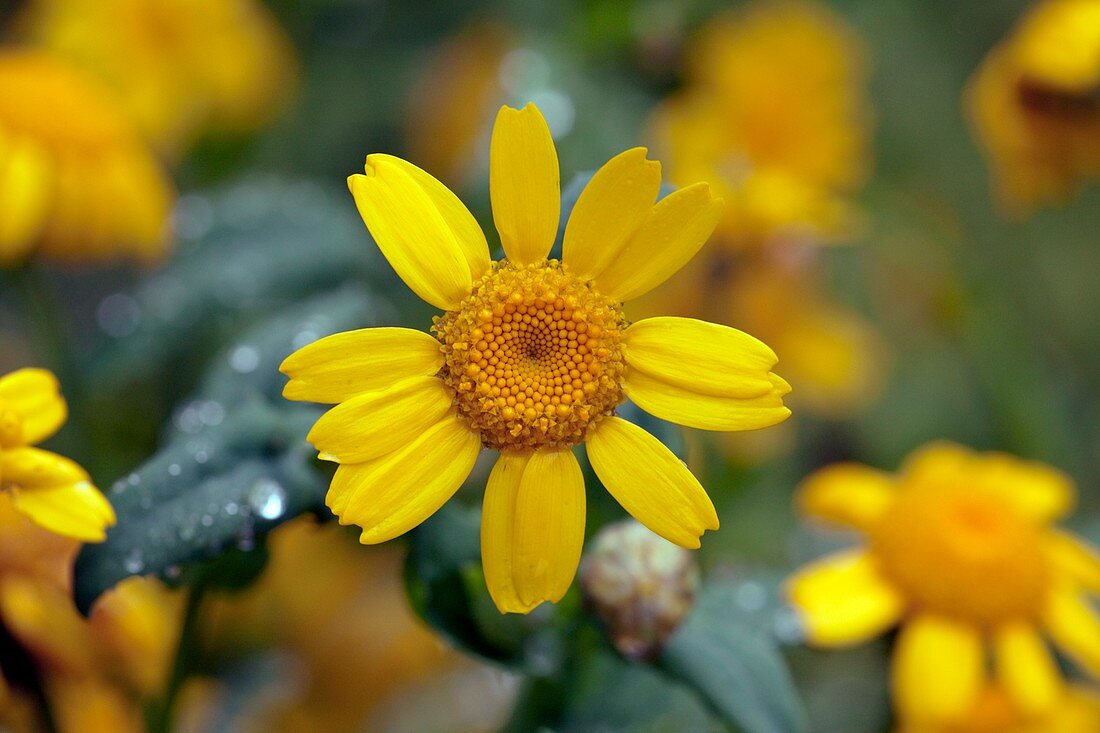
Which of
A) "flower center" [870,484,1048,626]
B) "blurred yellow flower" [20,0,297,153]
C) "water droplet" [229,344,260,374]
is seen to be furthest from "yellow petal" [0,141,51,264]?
"flower center" [870,484,1048,626]

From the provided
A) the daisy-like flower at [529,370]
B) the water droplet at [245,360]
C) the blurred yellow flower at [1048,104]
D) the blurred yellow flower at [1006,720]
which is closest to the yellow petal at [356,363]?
the daisy-like flower at [529,370]

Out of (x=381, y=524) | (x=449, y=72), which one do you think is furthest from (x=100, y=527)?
(x=449, y=72)

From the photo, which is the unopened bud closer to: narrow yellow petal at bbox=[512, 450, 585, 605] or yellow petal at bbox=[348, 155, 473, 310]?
narrow yellow petal at bbox=[512, 450, 585, 605]

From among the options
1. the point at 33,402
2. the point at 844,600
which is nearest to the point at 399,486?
the point at 33,402

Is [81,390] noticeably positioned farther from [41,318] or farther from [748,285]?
[748,285]

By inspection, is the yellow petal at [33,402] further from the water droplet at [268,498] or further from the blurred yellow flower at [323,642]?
the blurred yellow flower at [323,642]

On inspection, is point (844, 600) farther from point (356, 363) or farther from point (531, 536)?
point (356, 363)
